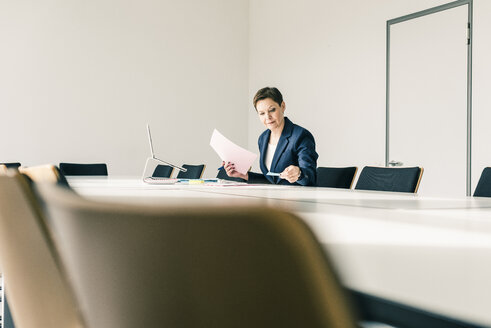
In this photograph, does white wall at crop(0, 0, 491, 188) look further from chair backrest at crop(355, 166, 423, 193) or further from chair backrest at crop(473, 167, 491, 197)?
chair backrest at crop(473, 167, 491, 197)

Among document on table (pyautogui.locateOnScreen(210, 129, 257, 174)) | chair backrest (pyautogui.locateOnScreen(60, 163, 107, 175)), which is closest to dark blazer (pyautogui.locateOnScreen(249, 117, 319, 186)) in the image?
document on table (pyautogui.locateOnScreen(210, 129, 257, 174))

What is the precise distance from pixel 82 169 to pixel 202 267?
16.4 ft

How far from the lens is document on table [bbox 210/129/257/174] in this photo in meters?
2.52

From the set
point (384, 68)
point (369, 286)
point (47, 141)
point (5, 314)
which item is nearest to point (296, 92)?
point (384, 68)

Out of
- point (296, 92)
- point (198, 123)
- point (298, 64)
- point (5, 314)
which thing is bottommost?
point (5, 314)

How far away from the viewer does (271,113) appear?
10.8 ft

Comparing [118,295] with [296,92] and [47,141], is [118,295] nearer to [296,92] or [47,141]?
[47,141]

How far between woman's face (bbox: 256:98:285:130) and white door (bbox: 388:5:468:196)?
70.7 inches

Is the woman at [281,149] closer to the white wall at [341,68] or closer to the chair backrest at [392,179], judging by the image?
the chair backrest at [392,179]

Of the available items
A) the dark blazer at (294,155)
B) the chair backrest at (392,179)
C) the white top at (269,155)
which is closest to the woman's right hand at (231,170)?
the dark blazer at (294,155)

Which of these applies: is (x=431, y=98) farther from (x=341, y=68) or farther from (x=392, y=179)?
(x=392, y=179)

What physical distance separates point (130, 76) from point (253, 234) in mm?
6123

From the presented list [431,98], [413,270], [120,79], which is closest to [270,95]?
[431,98]

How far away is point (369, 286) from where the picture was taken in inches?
15.5
